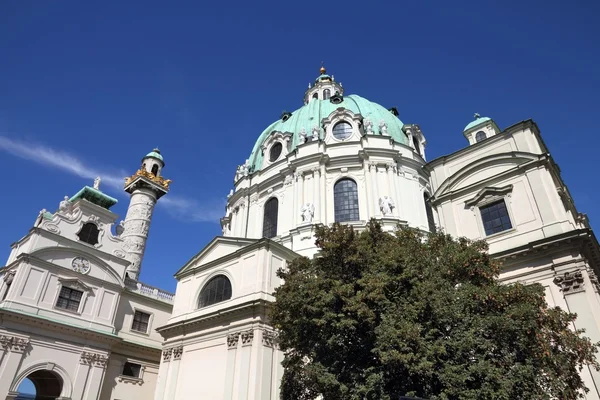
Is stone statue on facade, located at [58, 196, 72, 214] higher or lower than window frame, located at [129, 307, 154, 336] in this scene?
higher

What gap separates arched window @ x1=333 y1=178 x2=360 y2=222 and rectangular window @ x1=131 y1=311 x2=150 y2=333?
1677 cm

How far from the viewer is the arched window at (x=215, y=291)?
909 inches

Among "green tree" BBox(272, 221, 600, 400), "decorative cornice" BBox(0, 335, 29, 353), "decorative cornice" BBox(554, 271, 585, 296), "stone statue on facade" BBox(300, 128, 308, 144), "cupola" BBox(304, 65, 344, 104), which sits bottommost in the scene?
"green tree" BBox(272, 221, 600, 400)

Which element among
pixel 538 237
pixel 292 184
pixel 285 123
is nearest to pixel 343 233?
pixel 538 237

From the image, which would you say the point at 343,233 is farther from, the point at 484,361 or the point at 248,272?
the point at 248,272

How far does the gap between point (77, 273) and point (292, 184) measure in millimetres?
16465

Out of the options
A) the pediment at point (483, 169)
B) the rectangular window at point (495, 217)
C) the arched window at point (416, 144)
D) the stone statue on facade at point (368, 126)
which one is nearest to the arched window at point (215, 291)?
the pediment at point (483, 169)

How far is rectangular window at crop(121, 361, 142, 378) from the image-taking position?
28.5 meters

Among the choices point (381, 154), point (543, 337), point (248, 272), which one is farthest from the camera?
point (381, 154)

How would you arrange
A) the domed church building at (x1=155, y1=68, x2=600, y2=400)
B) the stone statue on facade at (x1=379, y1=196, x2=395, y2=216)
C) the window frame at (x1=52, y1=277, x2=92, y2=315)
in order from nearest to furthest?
the domed church building at (x1=155, y1=68, x2=600, y2=400)
the window frame at (x1=52, y1=277, x2=92, y2=315)
the stone statue on facade at (x1=379, y1=196, x2=395, y2=216)

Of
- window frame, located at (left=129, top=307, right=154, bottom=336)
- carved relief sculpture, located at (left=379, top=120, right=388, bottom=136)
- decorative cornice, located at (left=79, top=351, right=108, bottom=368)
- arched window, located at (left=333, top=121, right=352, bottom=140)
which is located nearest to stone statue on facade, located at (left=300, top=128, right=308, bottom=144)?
arched window, located at (left=333, top=121, right=352, bottom=140)

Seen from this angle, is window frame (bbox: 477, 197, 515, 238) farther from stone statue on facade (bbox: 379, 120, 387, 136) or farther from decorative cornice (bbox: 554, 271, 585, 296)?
stone statue on facade (bbox: 379, 120, 387, 136)

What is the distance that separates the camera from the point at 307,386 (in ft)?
45.5

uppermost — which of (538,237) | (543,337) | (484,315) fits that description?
(538,237)
